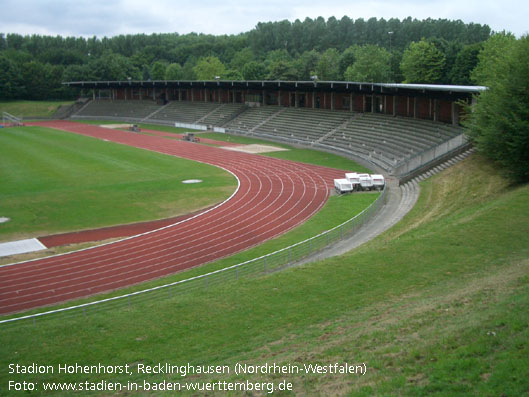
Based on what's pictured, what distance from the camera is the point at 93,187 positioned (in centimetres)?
4044

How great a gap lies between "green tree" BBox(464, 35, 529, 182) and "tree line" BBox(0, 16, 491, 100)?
55923 millimetres

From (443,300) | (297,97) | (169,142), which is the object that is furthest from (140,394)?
(297,97)

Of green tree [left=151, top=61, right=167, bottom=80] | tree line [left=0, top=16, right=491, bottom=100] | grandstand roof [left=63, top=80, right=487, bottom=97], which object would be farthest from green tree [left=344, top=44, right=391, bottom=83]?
green tree [left=151, top=61, right=167, bottom=80]

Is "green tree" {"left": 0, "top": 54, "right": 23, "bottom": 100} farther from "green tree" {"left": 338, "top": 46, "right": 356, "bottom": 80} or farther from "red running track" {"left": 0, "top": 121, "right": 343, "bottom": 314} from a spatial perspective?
"red running track" {"left": 0, "top": 121, "right": 343, "bottom": 314}

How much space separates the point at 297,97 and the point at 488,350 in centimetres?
6862

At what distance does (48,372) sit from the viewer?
1241cm

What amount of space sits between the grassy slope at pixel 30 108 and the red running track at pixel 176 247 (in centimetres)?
8310

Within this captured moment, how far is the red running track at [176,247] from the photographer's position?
2142 centimetres

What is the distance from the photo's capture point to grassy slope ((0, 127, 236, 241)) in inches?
1243

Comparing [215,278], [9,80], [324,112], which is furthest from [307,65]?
[215,278]

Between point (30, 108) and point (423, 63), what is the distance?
82.1 metres

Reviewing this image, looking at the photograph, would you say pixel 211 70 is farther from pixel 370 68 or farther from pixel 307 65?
pixel 370 68

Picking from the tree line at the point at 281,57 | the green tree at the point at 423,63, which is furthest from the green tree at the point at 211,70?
the green tree at the point at 423,63

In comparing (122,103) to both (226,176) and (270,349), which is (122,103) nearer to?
(226,176)
